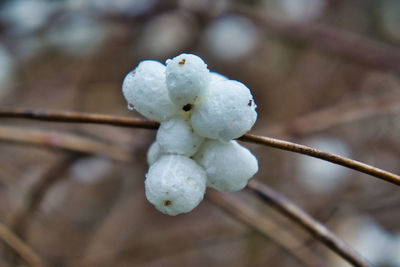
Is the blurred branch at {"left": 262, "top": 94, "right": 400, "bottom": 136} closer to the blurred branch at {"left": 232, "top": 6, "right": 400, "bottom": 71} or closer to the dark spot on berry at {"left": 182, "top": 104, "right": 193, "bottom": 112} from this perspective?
the blurred branch at {"left": 232, "top": 6, "right": 400, "bottom": 71}

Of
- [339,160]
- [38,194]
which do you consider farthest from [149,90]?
[38,194]

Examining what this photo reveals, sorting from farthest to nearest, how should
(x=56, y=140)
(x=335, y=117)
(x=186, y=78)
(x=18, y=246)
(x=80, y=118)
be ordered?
(x=335, y=117), (x=56, y=140), (x=18, y=246), (x=80, y=118), (x=186, y=78)

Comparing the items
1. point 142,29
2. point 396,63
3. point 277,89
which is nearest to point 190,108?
point 396,63

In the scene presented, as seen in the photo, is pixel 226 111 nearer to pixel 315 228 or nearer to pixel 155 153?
pixel 155 153

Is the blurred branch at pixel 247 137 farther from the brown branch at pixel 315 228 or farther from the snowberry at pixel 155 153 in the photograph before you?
the brown branch at pixel 315 228

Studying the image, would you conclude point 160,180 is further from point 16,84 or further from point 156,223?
point 16,84

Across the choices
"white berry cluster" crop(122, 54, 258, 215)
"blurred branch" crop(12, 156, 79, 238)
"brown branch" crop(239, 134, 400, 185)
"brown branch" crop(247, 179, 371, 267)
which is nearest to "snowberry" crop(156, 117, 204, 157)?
"white berry cluster" crop(122, 54, 258, 215)
